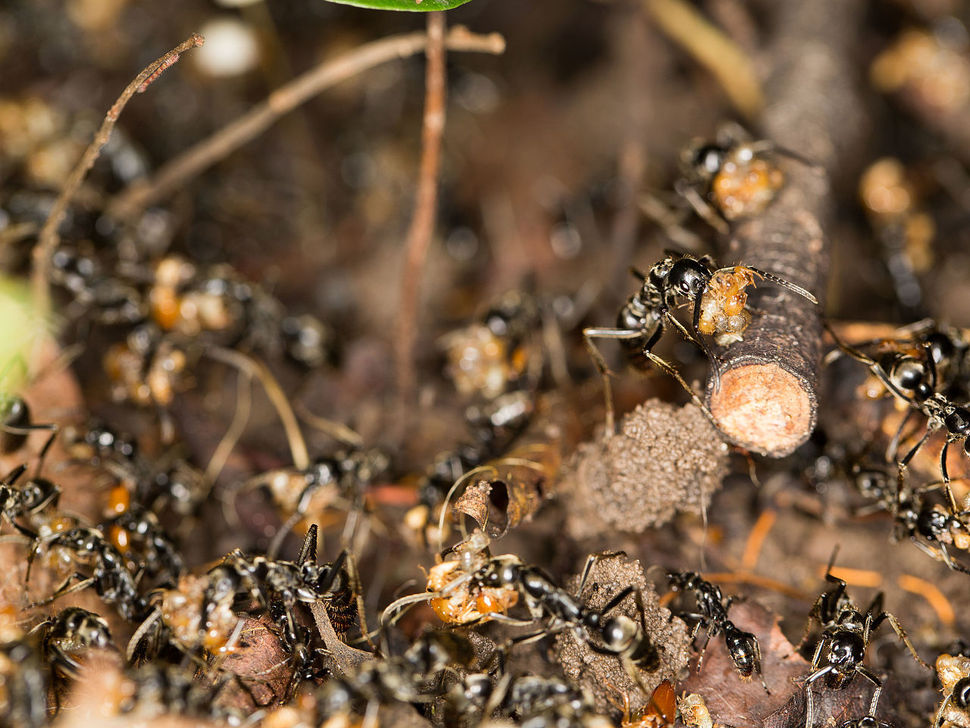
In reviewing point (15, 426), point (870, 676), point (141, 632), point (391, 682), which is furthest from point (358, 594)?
point (870, 676)

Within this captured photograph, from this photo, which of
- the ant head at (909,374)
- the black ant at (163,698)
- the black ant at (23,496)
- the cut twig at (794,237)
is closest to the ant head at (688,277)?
the cut twig at (794,237)

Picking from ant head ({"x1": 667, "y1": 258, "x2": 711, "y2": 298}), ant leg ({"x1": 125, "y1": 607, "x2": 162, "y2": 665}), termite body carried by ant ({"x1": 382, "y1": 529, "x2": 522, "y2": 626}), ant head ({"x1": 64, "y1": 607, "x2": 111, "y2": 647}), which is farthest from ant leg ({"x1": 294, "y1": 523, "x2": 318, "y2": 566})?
ant head ({"x1": 667, "y1": 258, "x2": 711, "y2": 298})

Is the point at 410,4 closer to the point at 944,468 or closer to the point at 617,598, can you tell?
the point at 617,598

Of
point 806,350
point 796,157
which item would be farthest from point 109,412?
point 796,157

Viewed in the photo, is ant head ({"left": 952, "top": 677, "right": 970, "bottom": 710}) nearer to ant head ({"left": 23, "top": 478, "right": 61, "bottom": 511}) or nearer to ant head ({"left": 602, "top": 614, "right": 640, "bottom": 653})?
ant head ({"left": 602, "top": 614, "right": 640, "bottom": 653})

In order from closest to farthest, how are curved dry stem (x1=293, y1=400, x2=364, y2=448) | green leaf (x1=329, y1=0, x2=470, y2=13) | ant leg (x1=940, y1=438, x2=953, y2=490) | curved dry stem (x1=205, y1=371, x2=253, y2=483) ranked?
green leaf (x1=329, y1=0, x2=470, y2=13) → ant leg (x1=940, y1=438, x2=953, y2=490) → curved dry stem (x1=205, y1=371, x2=253, y2=483) → curved dry stem (x1=293, y1=400, x2=364, y2=448)

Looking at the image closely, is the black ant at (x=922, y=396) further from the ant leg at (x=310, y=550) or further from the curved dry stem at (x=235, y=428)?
the curved dry stem at (x=235, y=428)
